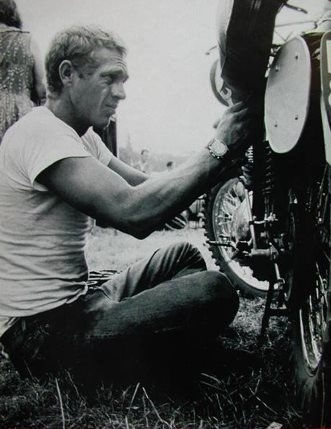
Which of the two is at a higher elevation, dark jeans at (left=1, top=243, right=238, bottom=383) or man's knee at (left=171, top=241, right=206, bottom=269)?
man's knee at (left=171, top=241, right=206, bottom=269)

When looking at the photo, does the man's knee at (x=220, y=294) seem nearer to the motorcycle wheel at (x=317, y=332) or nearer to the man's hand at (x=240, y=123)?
the motorcycle wheel at (x=317, y=332)

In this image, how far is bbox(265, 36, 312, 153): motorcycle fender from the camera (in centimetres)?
75

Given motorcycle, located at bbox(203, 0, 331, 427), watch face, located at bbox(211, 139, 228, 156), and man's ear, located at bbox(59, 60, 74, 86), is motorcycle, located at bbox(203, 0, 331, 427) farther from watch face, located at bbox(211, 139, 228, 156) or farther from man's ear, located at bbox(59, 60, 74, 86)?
man's ear, located at bbox(59, 60, 74, 86)

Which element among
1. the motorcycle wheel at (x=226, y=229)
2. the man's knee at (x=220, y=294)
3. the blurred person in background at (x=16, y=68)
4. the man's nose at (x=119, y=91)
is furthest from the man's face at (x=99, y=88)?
the motorcycle wheel at (x=226, y=229)

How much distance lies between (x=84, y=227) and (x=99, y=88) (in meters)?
0.31

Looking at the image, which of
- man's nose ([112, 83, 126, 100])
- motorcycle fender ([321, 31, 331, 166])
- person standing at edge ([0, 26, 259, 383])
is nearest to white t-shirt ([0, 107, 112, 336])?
person standing at edge ([0, 26, 259, 383])

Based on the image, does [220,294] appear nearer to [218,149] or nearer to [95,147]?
[218,149]

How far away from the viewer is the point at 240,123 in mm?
928

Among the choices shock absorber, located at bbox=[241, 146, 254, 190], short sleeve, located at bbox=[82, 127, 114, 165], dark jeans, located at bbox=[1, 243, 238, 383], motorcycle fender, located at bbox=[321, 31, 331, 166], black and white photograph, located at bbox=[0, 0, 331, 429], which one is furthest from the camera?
short sleeve, located at bbox=[82, 127, 114, 165]

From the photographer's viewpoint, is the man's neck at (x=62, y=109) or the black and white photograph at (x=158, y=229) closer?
the black and white photograph at (x=158, y=229)

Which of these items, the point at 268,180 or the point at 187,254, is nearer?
the point at 268,180

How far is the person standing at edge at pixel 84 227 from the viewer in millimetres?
936

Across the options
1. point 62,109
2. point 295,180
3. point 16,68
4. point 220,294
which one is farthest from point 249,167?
point 16,68

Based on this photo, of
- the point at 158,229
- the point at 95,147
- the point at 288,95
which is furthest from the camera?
the point at 95,147
